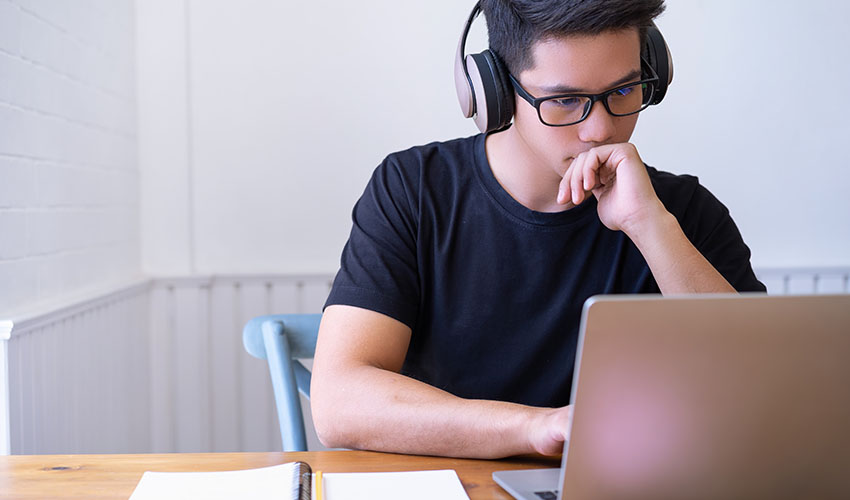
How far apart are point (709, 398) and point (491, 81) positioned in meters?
0.68

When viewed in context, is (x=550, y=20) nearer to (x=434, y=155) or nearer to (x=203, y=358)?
(x=434, y=155)

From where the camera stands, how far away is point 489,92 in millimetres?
1163

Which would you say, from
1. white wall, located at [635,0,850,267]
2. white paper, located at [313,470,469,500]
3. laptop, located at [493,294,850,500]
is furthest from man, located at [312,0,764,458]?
white wall, located at [635,0,850,267]

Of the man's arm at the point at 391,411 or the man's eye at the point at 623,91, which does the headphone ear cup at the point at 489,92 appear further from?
the man's arm at the point at 391,411

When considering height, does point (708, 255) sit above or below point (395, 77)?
below

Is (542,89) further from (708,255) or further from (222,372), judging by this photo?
(222,372)

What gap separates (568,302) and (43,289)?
1.12 metres

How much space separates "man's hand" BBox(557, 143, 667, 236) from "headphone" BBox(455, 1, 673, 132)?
5.4 inches

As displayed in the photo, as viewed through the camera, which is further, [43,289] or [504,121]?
[43,289]

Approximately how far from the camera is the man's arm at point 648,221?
1.11m

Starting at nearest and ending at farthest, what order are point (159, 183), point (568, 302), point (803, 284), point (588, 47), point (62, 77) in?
point (588, 47)
point (568, 302)
point (62, 77)
point (159, 183)
point (803, 284)

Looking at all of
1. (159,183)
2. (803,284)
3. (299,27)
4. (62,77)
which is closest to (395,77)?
(299,27)

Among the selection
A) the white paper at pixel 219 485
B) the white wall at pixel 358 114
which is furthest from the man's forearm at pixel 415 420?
the white wall at pixel 358 114

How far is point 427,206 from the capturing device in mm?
1313
